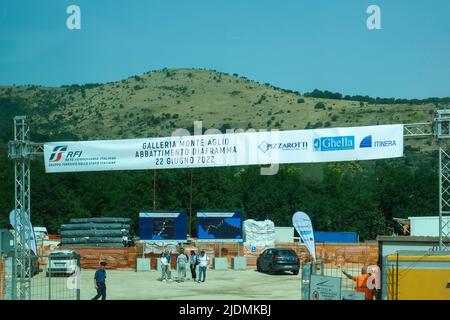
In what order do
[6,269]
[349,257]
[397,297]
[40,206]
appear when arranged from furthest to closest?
[40,206], [349,257], [6,269], [397,297]

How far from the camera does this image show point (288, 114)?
132 m

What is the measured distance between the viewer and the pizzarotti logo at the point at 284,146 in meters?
21.6

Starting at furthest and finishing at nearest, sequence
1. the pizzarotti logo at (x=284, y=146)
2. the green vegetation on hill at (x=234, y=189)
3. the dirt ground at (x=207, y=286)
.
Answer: the green vegetation on hill at (x=234, y=189)
the dirt ground at (x=207, y=286)
the pizzarotti logo at (x=284, y=146)

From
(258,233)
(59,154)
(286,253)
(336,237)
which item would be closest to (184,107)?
(336,237)

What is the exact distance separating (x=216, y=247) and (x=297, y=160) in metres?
22.6

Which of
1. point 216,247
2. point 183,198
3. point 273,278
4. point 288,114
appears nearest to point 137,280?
point 273,278

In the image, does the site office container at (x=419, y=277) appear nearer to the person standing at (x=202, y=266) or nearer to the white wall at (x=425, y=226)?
the person standing at (x=202, y=266)

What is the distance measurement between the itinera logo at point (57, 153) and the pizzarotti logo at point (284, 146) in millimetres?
6460

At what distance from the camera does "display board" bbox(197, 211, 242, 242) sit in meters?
39.7

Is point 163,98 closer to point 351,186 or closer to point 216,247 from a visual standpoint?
point 351,186

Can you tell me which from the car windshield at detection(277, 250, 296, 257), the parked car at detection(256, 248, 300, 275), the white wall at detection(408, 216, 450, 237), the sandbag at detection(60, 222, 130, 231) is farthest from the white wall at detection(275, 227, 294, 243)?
the car windshield at detection(277, 250, 296, 257)

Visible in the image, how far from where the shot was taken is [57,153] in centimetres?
2325

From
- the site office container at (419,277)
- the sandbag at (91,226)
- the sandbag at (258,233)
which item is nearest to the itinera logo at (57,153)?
the site office container at (419,277)

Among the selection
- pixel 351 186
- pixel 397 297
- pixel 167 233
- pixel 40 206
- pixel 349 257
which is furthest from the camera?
pixel 351 186
